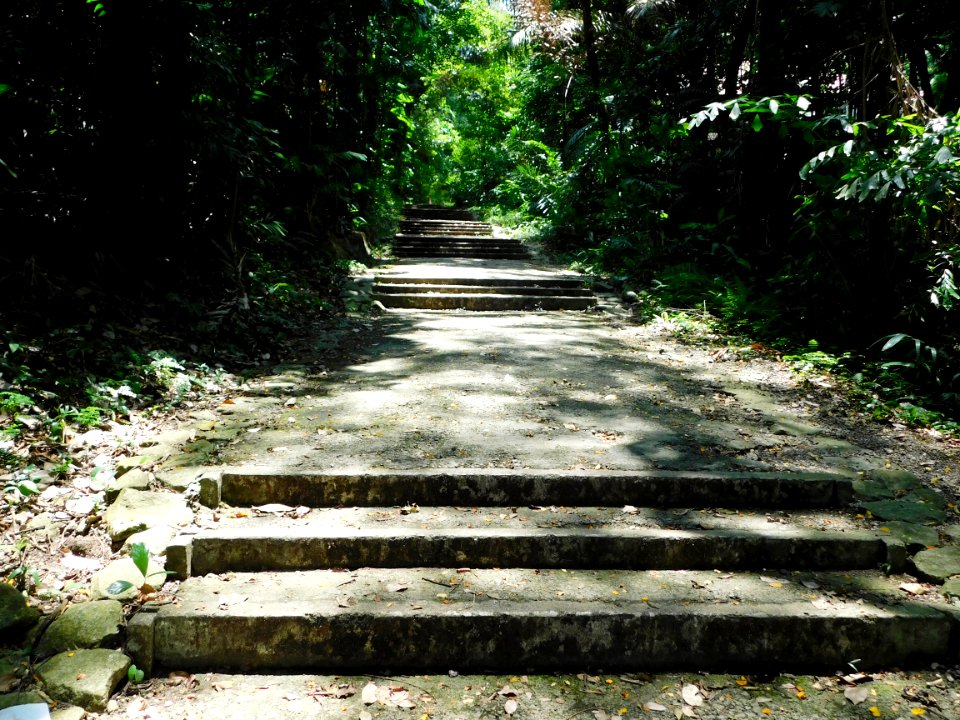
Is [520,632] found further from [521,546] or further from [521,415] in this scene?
[521,415]

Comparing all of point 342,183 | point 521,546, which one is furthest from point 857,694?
point 342,183

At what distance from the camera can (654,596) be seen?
2523 mm

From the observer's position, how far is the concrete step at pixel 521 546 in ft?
8.73

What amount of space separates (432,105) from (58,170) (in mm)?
15486

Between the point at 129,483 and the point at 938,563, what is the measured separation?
12.2ft

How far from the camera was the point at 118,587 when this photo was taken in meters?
2.40

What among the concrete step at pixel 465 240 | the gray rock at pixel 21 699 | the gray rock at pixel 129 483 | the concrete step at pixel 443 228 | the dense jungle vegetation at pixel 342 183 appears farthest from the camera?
the concrete step at pixel 443 228

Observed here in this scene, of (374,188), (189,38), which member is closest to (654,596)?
(189,38)

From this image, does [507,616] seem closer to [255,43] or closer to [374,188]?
[255,43]

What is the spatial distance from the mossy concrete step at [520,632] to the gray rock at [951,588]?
0.18 meters

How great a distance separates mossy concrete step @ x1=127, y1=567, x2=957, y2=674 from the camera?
2.30 m

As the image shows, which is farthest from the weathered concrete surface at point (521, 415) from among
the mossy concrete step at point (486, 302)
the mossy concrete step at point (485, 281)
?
the mossy concrete step at point (485, 281)

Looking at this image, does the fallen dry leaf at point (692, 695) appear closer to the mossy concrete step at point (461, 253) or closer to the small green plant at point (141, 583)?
the small green plant at point (141, 583)

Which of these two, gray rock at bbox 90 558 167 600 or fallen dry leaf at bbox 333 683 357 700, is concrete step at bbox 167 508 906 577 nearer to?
gray rock at bbox 90 558 167 600
